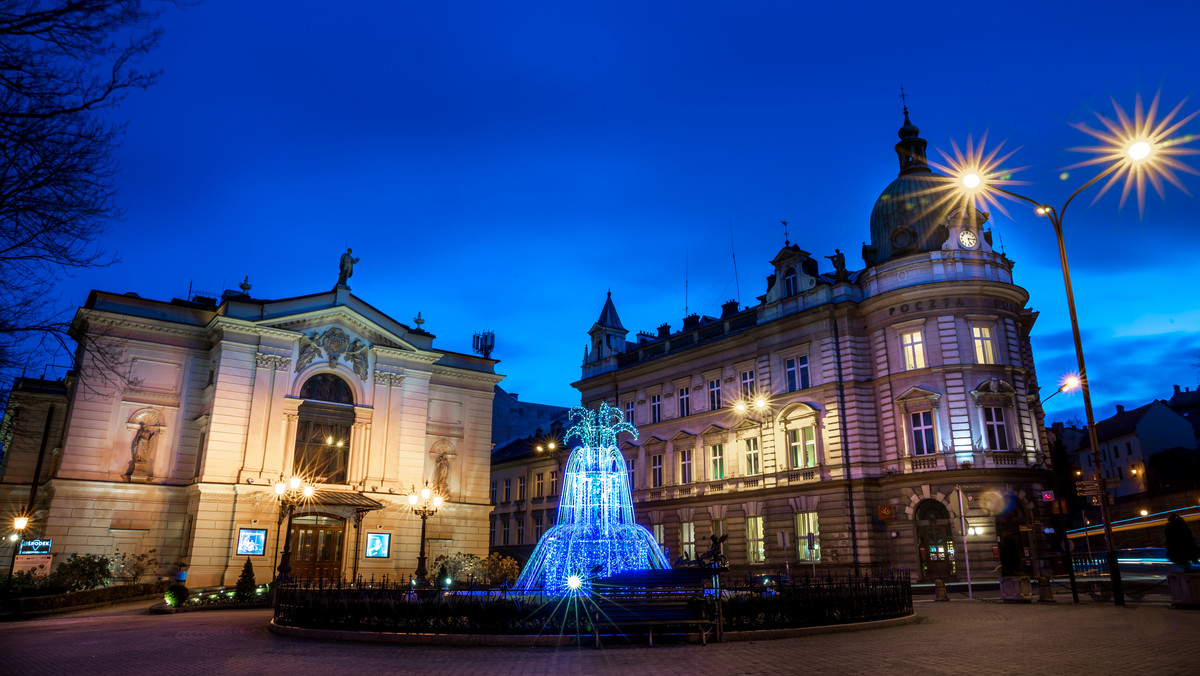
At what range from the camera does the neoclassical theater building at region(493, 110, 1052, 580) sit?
36094 mm

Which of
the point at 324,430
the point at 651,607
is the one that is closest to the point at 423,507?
the point at 324,430

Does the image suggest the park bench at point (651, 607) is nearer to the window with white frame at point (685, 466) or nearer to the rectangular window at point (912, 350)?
the rectangular window at point (912, 350)

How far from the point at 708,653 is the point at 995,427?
28085 millimetres

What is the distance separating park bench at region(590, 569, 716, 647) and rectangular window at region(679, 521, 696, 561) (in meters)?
30.1

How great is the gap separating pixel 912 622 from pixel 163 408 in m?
35.6

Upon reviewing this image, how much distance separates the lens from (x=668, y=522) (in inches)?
1889

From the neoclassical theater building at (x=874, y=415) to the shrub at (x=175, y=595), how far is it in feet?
91.1

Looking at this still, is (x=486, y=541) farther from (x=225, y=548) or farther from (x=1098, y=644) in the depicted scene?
(x=1098, y=644)

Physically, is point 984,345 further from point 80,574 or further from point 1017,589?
point 80,574

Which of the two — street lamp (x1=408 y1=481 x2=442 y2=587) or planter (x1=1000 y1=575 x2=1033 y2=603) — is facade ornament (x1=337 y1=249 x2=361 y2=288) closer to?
street lamp (x1=408 y1=481 x2=442 y2=587)

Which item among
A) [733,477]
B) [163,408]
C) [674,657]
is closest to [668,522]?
[733,477]

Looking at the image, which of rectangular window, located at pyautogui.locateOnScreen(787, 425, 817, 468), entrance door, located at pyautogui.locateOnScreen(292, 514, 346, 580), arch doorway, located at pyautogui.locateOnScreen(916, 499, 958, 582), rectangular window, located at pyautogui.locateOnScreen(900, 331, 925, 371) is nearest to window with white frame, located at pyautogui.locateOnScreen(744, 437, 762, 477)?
rectangular window, located at pyautogui.locateOnScreen(787, 425, 817, 468)

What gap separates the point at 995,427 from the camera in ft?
120

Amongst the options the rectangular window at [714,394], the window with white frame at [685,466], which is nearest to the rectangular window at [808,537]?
the window with white frame at [685,466]
